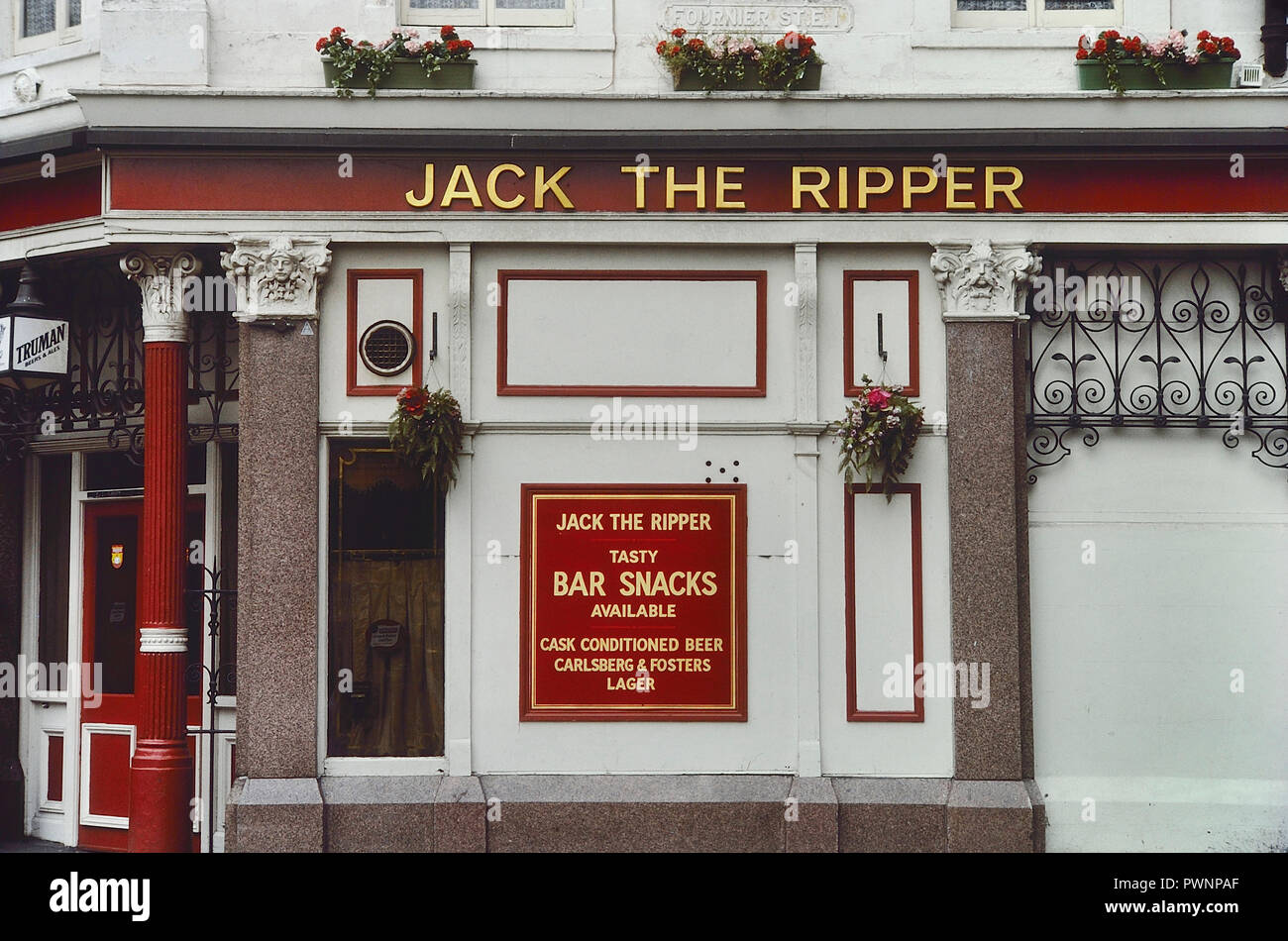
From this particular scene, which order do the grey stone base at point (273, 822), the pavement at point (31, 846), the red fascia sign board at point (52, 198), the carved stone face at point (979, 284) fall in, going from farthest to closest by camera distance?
the pavement at point (31, 846) → the red fascia sign board at point (52, 198) → the carved stone face at point (979, 284) → the grey stone base at point (273, 822)

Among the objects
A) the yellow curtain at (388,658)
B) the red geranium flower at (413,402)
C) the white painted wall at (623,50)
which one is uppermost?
the white painted wall at (623,50)

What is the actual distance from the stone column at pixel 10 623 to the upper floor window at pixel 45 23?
347 centimetres

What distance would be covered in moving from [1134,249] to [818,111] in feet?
8.37

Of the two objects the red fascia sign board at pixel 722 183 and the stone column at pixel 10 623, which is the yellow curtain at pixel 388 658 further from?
the stone column at pixel 10 623

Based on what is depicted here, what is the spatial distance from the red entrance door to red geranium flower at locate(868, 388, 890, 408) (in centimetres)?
545

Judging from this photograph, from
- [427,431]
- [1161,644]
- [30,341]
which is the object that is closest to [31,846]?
[30,341]

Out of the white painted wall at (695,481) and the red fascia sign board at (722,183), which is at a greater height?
the red fascia sign board at (722,183)

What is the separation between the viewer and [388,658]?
32.5ft

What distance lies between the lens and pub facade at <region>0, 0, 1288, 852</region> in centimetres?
981

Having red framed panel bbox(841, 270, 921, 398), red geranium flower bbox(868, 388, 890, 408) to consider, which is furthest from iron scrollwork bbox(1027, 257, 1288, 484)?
red geranium flower bbox(868, 388, 890, 408)

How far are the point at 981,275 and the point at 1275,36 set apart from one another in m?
2.81

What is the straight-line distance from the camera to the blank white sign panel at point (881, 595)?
32.3ft

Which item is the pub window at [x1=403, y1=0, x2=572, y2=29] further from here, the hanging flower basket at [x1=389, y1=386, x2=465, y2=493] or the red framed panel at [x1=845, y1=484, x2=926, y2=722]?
the red framed panel at [x1=845, y1=484, x2=926, y2=722]

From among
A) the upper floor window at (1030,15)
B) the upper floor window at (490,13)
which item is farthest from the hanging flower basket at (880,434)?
the upper floor window at (490,13)
